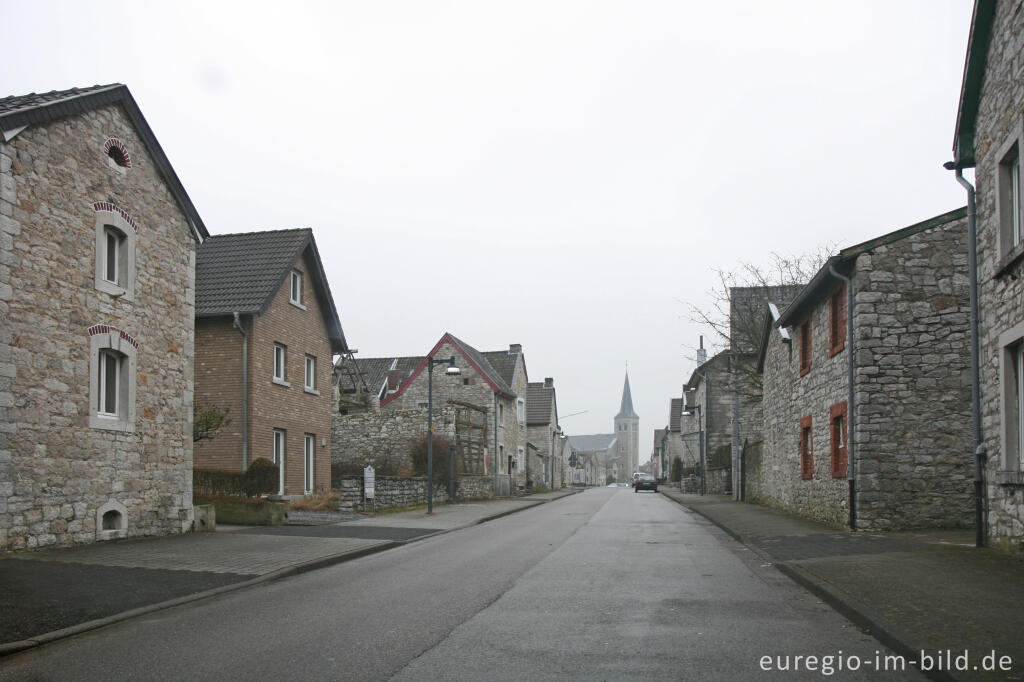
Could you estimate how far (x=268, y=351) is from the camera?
80.0 feet

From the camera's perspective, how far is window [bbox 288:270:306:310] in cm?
2602

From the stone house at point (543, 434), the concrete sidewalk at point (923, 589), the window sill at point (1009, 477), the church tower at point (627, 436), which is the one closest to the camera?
the concrete sidewalk at point (923, 589)

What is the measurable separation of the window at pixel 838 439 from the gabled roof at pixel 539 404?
47114mm

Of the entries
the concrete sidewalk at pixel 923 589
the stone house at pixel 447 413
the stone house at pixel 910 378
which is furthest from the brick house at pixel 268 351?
the stone house at pixel 910 378

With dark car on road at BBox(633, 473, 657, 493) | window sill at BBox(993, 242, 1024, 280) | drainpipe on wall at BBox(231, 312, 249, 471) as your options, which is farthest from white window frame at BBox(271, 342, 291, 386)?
dark car on road at BBox(633, 473, 657, 493)

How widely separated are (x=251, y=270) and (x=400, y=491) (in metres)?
8.71

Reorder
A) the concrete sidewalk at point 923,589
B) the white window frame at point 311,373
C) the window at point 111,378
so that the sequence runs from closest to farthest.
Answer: the concrete sidewalk at point 923,589 → the window at point 111,378 → the white window frame at point 311,373

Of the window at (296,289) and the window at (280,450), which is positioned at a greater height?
the window at (296,289)

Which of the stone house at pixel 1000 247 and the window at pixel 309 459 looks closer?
the stone house at pixel 1000 247

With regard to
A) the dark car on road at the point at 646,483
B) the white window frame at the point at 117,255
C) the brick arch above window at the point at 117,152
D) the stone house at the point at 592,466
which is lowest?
the stone house at the point at 592,466

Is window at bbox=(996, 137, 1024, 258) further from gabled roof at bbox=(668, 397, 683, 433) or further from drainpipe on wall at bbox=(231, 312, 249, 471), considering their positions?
gabled roof at bbox=(668, 397, 683, 433)

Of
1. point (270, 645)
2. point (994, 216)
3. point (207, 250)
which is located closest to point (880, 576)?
point (994, 216)

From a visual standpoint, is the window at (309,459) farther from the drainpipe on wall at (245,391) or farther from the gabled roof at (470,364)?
the gabled roof at (470,364)

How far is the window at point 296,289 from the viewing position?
26.0 meters
